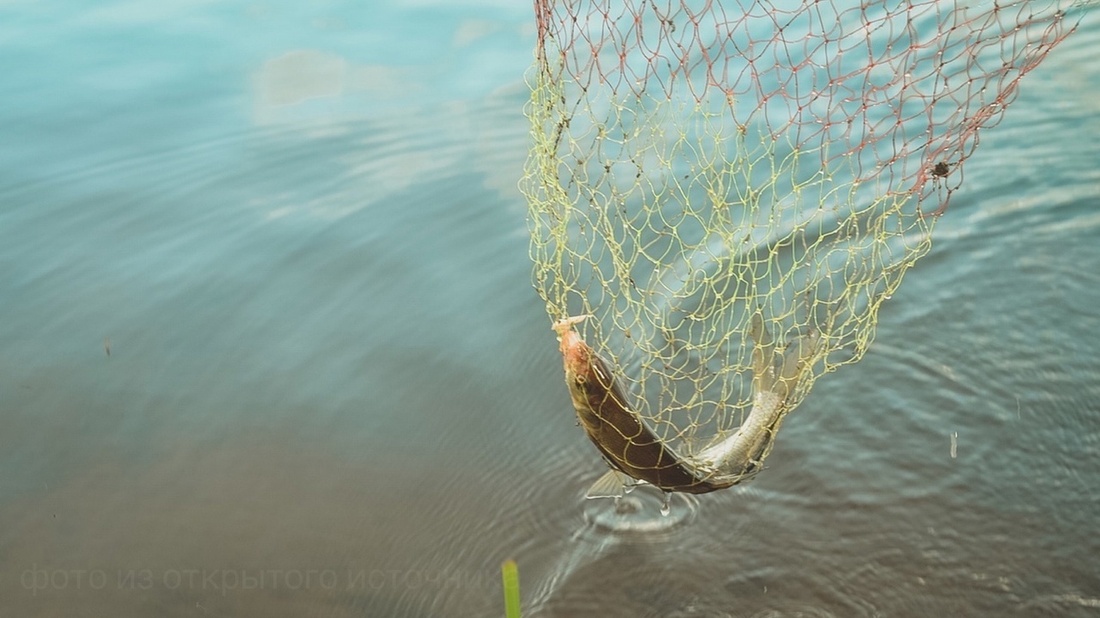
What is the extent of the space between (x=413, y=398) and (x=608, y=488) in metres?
0.98

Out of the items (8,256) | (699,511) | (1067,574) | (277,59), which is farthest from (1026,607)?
(277,59)

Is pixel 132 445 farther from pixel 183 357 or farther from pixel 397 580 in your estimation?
pixel 397 580

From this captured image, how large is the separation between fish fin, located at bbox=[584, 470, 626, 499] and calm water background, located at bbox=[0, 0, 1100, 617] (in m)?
0.09

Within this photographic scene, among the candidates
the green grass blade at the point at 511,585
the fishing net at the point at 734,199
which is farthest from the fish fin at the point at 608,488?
the green grass blade at the point at 511,585

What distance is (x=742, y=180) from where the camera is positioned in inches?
243

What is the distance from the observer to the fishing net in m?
3.51

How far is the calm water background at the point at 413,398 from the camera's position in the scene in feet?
12.3

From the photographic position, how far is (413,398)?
4.59 meters

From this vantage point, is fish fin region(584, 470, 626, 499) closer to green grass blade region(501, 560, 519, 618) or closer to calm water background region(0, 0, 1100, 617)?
calm water background region(0, 0, 1100, 617)

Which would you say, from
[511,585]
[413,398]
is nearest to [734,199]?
[413,398]

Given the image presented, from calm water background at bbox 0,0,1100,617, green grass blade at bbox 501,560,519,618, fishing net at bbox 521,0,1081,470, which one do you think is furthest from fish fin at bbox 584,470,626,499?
green grass blade at bbox 501,560,519,618

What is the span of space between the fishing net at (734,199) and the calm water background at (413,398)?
1.00 ft

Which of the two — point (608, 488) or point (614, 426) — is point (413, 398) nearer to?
point (608, 488)

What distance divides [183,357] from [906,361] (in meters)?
3.12
